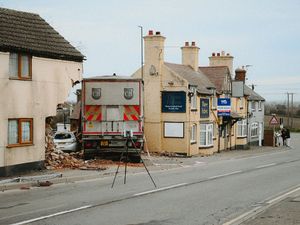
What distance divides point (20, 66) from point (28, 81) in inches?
28.2

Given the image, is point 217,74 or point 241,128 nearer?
point 217,74

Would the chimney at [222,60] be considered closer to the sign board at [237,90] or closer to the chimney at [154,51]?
the sign board at [237,90]

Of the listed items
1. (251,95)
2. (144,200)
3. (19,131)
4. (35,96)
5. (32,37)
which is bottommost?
(144,200)

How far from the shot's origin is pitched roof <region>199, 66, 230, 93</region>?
4669 cm

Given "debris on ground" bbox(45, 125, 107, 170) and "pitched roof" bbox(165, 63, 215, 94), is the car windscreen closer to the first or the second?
"debris on ground" bbox(45, 125, 107, 170)

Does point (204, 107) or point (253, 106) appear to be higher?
point (253, 106)

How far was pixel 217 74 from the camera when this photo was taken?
47406mm

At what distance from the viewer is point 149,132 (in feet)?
129

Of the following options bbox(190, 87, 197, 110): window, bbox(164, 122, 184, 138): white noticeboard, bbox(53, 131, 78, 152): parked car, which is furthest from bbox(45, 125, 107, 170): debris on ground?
bbox(190, 87, 197, 110): window

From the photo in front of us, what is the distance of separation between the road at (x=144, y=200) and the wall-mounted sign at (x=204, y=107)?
19.2 meters

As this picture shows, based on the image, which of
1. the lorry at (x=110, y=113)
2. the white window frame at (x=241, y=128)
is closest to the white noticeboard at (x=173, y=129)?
the lorry at (x=110, y=113)

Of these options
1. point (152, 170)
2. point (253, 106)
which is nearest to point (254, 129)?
point (253, 106)

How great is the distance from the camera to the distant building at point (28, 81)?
19.3 metres

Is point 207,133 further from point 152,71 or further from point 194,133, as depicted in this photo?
point 152,71
